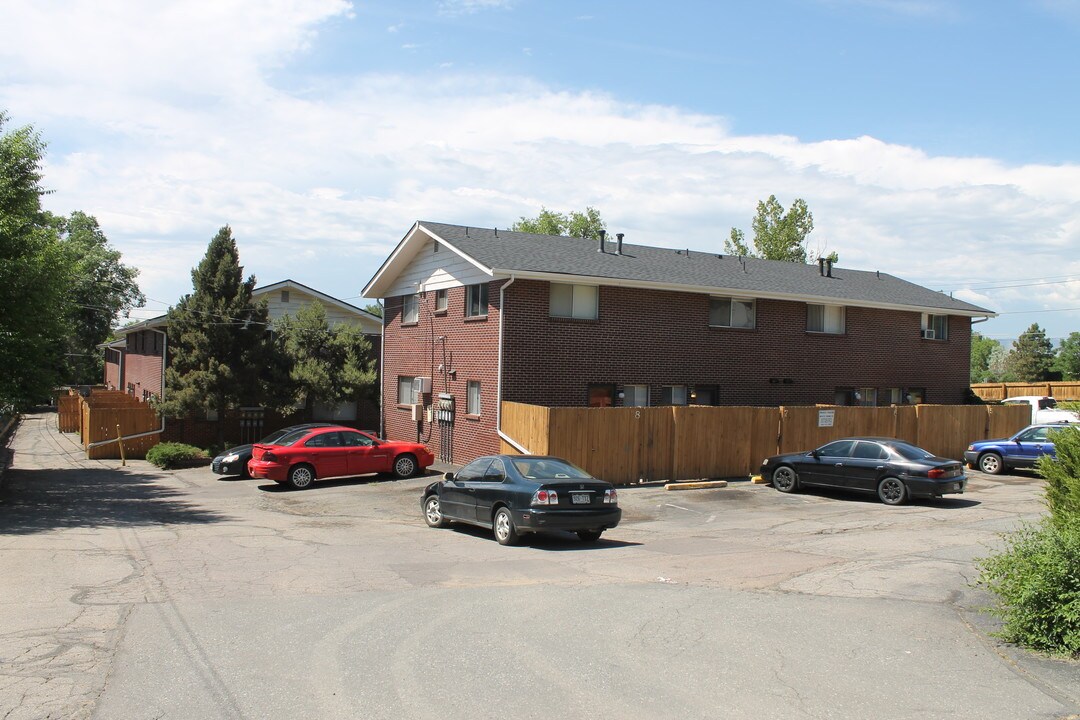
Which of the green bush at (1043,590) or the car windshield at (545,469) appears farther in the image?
the car windshield at (545,469)

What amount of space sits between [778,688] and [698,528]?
31.2 feet

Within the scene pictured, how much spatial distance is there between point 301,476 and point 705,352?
465 inches

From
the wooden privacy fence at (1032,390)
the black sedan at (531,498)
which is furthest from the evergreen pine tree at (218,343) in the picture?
the wooden privacy fence at (1032,390)

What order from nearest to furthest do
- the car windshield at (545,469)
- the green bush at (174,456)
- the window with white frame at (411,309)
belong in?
the car windshield at (545,469)
the green bush at (174,456)
the window with white frame at (411,309)

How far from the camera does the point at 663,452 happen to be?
70.6 feet

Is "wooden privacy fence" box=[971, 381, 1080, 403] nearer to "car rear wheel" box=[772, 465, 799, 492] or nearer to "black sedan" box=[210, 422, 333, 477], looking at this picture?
"car rear wheel" box=[772, 465, 799, 492]

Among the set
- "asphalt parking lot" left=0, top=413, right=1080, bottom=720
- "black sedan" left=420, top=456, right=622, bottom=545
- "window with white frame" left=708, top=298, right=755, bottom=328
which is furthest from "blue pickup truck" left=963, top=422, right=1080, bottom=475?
"black sedan" left=420, top=456, right=622, bottom=545

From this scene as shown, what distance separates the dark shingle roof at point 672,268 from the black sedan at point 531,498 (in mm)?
8621

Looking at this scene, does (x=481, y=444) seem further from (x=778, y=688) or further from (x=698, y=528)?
(x=778, y=688)

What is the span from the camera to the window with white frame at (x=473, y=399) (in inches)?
958

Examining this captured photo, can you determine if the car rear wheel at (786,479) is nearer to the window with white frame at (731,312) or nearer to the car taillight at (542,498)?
the window with white frame at (731,312)

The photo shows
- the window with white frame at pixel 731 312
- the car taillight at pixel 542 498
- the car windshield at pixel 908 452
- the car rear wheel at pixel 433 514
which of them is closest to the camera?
the car taillight at pixel 542 498

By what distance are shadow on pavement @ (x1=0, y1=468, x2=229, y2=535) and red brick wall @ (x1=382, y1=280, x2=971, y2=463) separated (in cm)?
799

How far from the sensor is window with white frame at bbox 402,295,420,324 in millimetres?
28547
